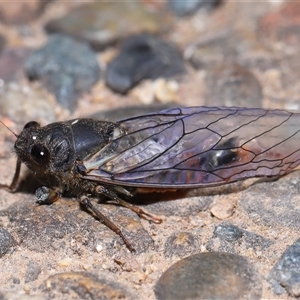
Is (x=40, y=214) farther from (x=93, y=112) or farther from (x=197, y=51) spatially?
(x=197, y=51)

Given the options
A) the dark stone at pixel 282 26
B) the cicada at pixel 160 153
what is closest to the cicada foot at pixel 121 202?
the cicada at pixel 160 153

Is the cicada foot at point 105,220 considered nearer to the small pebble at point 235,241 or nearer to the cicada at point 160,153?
the cicada at point 160,153

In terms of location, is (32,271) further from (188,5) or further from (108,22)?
(188,5)

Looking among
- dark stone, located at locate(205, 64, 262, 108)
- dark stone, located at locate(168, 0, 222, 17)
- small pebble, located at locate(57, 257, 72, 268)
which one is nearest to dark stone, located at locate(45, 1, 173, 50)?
dark stone, located at locate(168, 0, 222, 17)

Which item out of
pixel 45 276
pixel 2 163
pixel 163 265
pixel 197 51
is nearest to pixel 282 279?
pixel 163 265

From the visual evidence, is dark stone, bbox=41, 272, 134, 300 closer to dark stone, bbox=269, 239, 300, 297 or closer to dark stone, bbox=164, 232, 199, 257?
dark stone, bbox=164, 232, 199, 257

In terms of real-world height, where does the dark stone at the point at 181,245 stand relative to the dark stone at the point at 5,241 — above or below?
above
